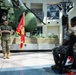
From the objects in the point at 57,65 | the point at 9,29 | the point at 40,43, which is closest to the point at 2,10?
the point at 40,43

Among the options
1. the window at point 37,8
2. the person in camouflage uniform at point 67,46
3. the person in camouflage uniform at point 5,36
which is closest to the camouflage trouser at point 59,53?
the person in camouflage uniform at point 67,46

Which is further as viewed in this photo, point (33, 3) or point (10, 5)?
point (33, 3)

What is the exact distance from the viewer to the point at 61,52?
245 inches

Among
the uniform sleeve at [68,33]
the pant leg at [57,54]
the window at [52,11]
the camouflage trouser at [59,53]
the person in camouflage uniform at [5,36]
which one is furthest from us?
the window at [52,11]

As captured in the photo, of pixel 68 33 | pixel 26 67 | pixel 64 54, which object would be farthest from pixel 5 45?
pixel 68 33

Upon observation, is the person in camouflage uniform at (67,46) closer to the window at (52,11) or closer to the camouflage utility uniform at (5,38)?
the camouflage utility uniform at (5,38)

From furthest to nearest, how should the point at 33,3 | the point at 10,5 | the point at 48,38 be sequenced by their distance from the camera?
the point at 33,3, the point at 48,38, the point at 10,5

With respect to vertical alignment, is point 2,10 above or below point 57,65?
above

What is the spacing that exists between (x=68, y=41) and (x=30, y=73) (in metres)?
1.23

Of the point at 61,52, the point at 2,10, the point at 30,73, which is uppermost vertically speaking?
the point at 2,10

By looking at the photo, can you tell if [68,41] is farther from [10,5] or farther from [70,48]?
[10,5]

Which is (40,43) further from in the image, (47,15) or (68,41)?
(47,15)

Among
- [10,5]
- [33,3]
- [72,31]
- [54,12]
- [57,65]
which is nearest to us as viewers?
[72,31]

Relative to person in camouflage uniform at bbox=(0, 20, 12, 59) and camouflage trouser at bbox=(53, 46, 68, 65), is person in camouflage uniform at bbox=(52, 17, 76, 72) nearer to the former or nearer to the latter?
camouflage trouser at bbox=(53, 46, 68, 65)
